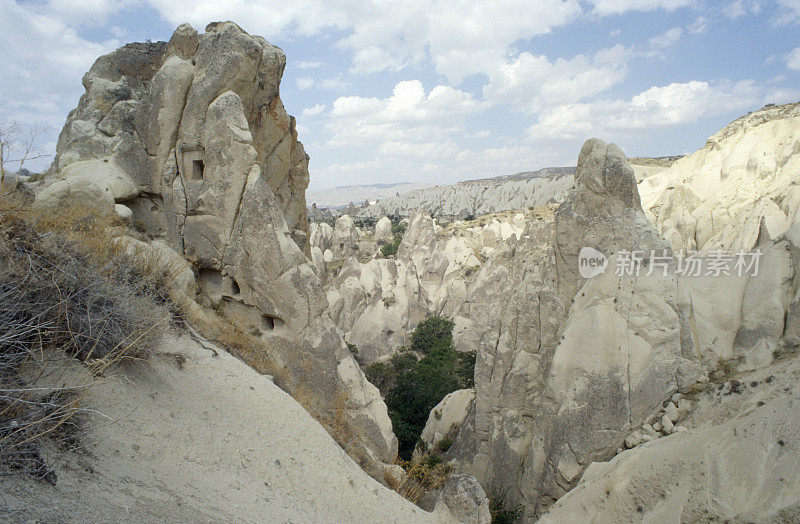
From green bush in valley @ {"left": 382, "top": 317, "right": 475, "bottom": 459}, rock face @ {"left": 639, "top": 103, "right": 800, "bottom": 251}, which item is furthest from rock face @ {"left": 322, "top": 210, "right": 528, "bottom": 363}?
rock face @ {"left": 639, "top": 103, "right": 800, "bottom": 251}

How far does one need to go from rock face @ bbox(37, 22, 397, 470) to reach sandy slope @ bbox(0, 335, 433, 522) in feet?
9.04

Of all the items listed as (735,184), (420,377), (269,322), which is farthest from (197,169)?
(735,184)

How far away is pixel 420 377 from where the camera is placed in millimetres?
14586

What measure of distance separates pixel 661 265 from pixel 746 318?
1231mm

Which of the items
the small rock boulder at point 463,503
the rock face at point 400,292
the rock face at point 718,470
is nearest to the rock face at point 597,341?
the rock face at point 718,470

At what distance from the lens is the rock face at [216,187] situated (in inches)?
309

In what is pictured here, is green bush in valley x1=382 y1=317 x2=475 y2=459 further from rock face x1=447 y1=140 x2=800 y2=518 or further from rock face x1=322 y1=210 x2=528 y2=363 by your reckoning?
rock face x1=447 y1=140 x2=800 y2=518

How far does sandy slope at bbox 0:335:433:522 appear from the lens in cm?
241

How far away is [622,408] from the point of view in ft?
19.3

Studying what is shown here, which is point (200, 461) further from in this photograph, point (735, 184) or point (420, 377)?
point (735, 184)

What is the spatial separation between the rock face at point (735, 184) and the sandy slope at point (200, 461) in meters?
16.3

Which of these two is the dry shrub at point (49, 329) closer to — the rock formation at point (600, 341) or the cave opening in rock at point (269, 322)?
the cave opening in rock at point (269, 322)

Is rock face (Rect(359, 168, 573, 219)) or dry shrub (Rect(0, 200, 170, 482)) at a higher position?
rock face (Rect(359, 168, 573, 219))

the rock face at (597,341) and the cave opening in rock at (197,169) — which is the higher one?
the cave opening in rock at (197,169)
